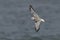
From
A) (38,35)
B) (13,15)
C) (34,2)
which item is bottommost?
(38,35)

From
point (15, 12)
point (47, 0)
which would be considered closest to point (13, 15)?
point (15, 12)

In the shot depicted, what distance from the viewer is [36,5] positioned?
27.9m

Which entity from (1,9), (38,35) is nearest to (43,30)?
(38,35)

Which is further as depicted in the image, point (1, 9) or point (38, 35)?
point (1, 9)

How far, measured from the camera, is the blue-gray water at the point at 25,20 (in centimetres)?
2418

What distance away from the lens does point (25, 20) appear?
83.6ft

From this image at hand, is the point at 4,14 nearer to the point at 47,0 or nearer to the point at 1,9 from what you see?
the point at 1,9

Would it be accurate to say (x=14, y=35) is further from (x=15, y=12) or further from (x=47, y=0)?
(x=47, y=0)

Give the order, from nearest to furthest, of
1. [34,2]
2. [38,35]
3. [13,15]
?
[38,35] → [13,15] → [34,2]

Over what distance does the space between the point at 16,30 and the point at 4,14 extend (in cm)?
267

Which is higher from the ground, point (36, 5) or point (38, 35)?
point (36, 5)

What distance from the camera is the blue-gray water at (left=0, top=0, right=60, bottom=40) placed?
24.2m

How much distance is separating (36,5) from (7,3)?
2480 millimetres

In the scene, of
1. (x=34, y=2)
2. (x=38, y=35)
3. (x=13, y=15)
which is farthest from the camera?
(x=34, y=2)
